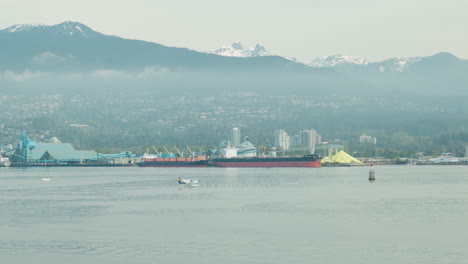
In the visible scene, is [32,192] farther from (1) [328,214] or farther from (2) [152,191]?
(1) [328,214]

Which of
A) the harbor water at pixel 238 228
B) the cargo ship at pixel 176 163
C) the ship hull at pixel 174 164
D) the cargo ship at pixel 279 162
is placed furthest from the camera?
the cargo ship at pixel 176 163

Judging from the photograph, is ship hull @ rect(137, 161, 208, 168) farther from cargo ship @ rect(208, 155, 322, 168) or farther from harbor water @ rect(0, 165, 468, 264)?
harbor water @ rect(0, 165, 468, 264)

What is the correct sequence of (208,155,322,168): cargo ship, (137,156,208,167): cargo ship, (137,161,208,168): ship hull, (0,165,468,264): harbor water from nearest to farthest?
1. (0,165,468,264): harbor water
2. (208,155,322,168): cargo ship
3. (137,161,208,168): ship hull
4. (137,156,208,167): cargo ship

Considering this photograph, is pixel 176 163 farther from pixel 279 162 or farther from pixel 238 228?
pixel 238 228

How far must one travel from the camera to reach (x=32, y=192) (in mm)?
70750

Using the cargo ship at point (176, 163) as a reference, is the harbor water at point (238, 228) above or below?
below

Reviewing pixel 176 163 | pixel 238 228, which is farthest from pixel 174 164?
pixel 238 228

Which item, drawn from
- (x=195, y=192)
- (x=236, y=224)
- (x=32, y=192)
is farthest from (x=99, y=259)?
(x=32, y=192)

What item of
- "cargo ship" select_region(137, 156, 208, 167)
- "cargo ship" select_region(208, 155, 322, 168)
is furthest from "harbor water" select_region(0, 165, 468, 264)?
"cargo ship" select_region(137, 156, 208, 167)

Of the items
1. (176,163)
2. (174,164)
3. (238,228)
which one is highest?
(176,163)

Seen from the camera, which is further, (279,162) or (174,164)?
(174,164)

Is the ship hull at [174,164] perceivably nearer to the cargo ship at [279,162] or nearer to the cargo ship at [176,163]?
the cargo ship at [176,163]

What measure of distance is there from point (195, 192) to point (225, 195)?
16.9ft

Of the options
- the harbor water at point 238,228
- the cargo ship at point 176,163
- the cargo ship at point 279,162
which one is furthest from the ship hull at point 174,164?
the harbor water at point 238,228
